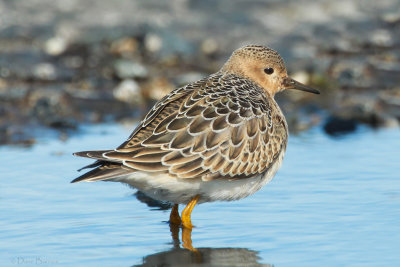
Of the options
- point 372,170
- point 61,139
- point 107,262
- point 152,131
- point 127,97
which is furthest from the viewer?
point 127,97

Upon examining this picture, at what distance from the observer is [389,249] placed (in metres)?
6.53

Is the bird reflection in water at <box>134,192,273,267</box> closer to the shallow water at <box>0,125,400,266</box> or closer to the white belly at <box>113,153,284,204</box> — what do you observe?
the shallow water at <box>0,125,400,266</box>

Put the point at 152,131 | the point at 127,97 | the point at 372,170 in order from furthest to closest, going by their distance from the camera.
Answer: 1. the point at 127,97
2. the point at 372,170
3. the point at 152,131

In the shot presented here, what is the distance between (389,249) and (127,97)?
22.8 ft

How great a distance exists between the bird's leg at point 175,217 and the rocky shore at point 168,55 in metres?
3.91

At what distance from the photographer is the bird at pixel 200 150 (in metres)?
6.81

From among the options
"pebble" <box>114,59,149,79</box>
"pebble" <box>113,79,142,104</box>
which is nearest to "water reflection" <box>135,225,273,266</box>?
"pebble" <box>113,79,142,104</box>

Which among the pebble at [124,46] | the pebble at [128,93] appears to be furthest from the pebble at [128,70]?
the pebble at [124,46]

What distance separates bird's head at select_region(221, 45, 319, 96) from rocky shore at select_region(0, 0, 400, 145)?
3.00m

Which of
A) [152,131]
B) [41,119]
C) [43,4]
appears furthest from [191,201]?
[43,4]

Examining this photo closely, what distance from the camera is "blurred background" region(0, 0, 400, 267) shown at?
6.78 m

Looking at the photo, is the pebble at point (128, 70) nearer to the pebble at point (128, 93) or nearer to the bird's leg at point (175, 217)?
the pebble at point (128, 93)

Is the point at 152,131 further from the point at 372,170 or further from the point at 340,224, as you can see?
the point at 372,170

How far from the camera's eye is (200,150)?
7062 mm
